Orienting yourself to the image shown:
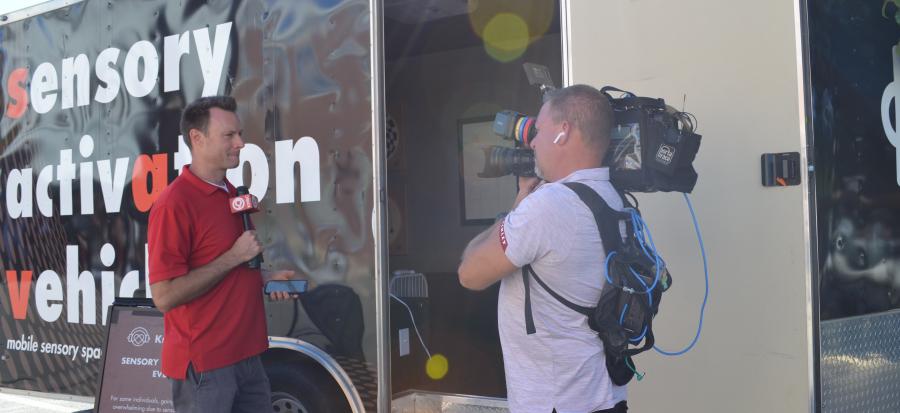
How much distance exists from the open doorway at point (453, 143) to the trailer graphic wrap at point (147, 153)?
1.35 m

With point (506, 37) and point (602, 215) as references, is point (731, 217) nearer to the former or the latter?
point (602, 215)

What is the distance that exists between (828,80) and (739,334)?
0.98 meters

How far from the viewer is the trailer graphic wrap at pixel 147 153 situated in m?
3.87

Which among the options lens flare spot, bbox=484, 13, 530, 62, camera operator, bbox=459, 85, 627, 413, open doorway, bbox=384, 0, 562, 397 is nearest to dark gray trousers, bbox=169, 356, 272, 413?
camera operator, bbox=459, 85, 627, 413

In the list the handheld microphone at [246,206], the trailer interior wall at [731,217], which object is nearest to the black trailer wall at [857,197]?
the trailer interior wall at [731,217]

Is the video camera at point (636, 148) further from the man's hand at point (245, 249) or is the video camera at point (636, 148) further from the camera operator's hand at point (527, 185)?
the man's hand at point (245, 249)

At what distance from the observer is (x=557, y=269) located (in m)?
2.20

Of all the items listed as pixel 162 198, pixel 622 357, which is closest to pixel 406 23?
pixel 162 198

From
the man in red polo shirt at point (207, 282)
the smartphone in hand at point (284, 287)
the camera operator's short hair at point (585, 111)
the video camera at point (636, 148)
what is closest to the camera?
the camera operator's short hair at point (585, 111)

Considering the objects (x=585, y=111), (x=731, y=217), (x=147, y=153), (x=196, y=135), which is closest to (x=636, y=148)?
(x=585, y=111)

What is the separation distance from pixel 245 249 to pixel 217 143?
1.43ft

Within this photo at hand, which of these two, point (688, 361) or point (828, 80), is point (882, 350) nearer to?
point (688, 361)

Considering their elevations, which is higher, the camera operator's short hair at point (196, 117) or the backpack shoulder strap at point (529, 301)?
the camera operator's short hair at point (196, 117)

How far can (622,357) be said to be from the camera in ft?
7.37
